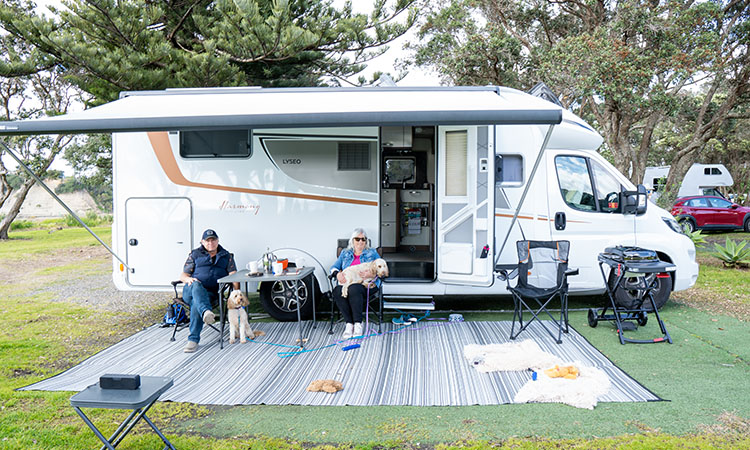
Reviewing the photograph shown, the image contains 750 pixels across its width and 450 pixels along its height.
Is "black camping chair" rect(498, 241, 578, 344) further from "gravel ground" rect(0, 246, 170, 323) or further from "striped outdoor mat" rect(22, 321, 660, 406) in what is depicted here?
"gravel ground" rect(0, 246, 170, 323)

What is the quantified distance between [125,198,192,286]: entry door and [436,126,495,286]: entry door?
2.69 meters

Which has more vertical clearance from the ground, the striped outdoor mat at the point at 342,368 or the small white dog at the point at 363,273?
the small white dog at the point at 363,273

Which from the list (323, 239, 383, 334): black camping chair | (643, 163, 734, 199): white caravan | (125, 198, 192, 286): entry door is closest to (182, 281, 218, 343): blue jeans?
(125, 198, 192, 286): entry door

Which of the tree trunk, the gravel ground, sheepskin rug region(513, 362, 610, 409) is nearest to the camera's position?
sheepskin rug region(513, 362, 610, 409)

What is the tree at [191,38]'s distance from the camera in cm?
811

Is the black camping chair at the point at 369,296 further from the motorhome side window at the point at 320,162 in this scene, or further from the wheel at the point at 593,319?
the wheel at the point at 593,319

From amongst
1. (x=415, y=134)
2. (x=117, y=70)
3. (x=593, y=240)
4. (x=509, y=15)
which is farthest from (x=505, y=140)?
(x=509, y=15)

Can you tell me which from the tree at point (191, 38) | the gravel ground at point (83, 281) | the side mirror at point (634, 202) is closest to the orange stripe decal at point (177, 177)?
the gravel ground at point (83, 281)

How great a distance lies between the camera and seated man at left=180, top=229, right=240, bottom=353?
465 centimetres

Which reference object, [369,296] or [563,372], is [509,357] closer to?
[563,372]

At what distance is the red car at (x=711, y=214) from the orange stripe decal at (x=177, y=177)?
452 inches

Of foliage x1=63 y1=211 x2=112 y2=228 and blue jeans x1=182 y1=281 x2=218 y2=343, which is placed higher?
foliage x1=63 y1=211 x2=112 y2=228

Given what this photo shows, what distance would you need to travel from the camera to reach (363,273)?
4.84 m

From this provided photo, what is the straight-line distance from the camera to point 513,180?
17.3 ft
